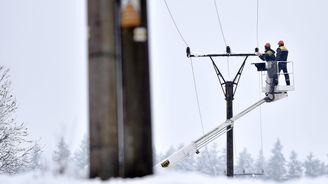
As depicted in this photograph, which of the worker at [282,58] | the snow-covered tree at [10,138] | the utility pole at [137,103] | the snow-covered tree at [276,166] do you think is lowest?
the snow-covered tree at [276,166]

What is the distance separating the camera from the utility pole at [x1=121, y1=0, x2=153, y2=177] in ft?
13.0

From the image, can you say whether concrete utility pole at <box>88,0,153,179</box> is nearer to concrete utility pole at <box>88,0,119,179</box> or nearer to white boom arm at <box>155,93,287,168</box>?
concrete utility pole at <box>88,0,119,179</box>

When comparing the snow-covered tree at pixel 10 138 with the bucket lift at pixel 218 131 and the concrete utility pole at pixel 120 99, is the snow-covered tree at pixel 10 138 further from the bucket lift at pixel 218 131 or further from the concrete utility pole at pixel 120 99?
the concrete utility pole at pixel 120 99

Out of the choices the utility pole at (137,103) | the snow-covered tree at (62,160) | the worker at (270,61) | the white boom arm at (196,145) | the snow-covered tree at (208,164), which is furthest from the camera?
the snow-covered tree at (208,164)

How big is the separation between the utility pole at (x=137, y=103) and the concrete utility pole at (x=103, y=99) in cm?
9

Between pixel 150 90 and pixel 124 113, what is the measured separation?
272 mm

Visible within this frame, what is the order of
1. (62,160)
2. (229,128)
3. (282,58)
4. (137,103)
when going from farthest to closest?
(229,128) < (282,58) < (62,160) < (137,103)

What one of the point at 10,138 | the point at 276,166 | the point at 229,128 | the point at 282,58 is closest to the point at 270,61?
the point at 282,58

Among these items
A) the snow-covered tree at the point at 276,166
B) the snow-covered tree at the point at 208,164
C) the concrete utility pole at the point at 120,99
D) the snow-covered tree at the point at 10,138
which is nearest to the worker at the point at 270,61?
the concrete utility pole at the point at 120,99

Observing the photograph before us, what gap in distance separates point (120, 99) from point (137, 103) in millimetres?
158

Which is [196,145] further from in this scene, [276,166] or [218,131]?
[276,166]

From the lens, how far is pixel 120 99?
4.04 m

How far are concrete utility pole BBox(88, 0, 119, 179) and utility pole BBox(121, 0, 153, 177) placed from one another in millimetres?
Answer: 93

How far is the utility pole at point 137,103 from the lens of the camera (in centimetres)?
395
